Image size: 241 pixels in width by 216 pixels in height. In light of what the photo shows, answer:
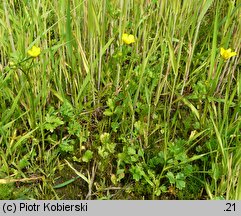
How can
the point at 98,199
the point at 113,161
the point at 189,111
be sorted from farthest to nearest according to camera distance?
1. the point at 189,111
2. the point at 113,161
3. the point at 98,199

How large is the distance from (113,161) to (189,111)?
356mm

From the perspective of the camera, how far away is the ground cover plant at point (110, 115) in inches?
46.6

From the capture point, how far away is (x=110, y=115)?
132cm

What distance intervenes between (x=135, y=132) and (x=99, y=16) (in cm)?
43

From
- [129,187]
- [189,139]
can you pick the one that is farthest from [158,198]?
[189,139]

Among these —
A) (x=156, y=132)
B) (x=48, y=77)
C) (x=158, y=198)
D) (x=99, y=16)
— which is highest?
(x=99, y=16)

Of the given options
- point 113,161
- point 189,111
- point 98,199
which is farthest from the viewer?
point 189,111

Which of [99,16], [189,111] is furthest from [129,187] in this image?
[99,16]

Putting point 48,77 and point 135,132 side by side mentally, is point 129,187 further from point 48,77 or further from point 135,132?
point 48,77

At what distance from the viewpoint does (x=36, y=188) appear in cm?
118

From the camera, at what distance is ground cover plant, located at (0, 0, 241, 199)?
46.6 inches

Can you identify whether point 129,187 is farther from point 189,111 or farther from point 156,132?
point 189,111

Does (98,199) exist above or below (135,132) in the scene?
below

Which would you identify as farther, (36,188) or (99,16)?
(99,16)
